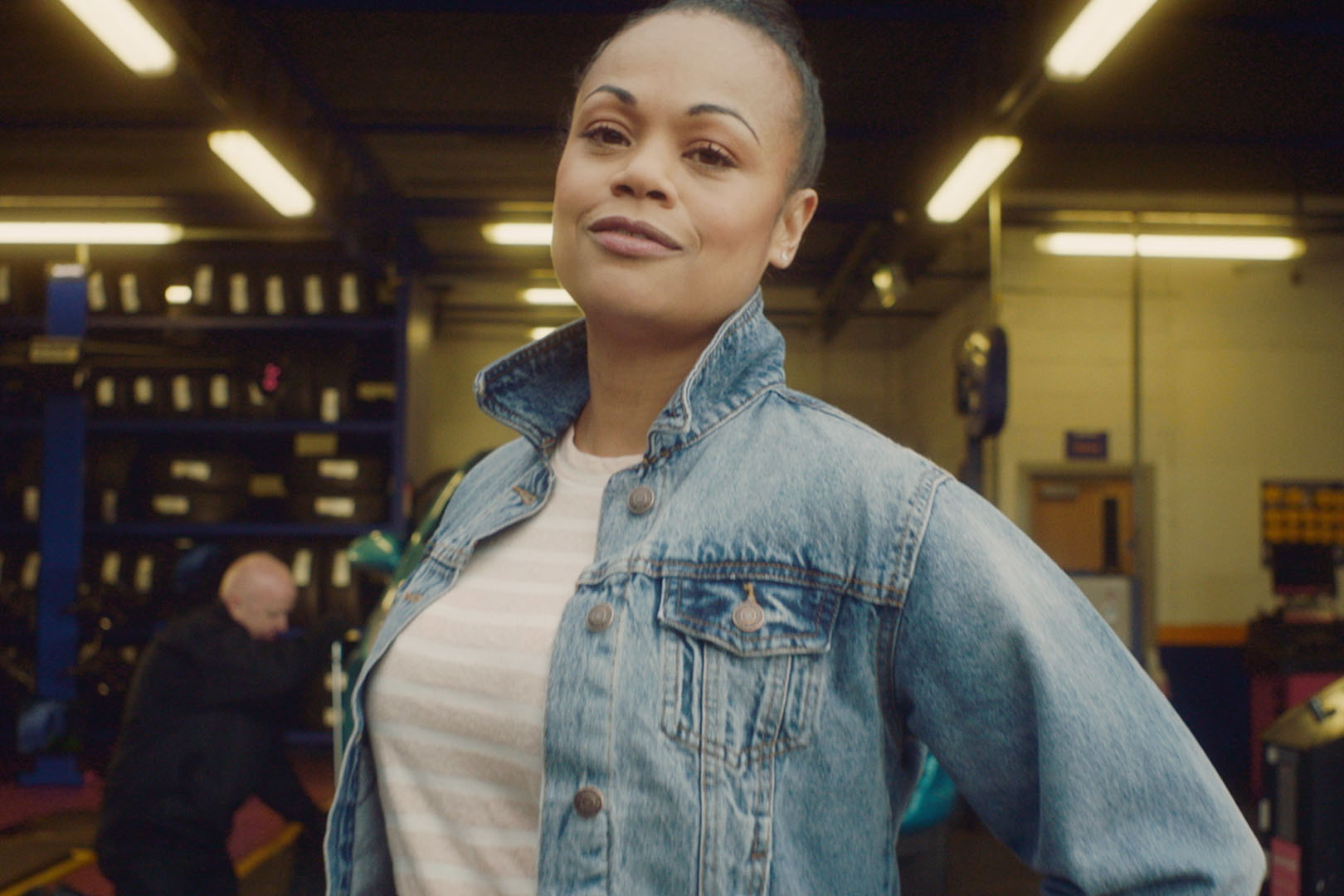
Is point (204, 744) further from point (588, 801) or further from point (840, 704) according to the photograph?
point (840, 704)

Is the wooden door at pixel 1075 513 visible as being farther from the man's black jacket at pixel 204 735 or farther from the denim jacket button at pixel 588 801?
the denim jacket button at pixel 588 801

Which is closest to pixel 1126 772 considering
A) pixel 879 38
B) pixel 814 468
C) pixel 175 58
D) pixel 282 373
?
pixel 814 468

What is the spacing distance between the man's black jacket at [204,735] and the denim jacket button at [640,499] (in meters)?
3.41

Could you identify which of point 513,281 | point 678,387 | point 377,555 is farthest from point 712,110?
point 513,281

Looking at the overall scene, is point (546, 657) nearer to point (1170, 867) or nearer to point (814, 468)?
point (814, 468)

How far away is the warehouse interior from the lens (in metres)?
5.59

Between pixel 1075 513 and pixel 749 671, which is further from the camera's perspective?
pixel 1075 513

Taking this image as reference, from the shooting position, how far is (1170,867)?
27.8 inches

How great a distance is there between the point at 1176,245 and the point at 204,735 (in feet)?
25.2

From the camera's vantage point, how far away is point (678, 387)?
963mm

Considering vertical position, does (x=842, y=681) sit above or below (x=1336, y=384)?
below

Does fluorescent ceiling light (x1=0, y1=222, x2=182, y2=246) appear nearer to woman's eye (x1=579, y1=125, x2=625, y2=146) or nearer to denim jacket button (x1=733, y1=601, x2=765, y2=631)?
woman's eye (x1=579, y1=125, x2=625, y2=146)

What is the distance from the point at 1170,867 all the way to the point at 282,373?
760 cm

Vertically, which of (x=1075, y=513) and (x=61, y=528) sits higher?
(x=1075, y=513)
